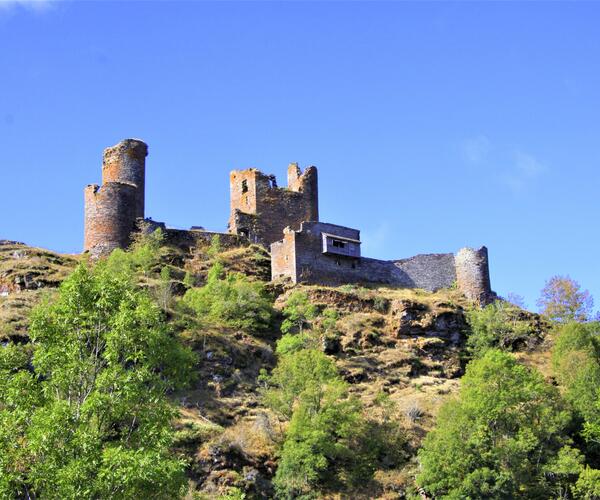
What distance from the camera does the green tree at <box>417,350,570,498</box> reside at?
4853cm

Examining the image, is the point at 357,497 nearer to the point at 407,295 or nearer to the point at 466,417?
the point at 466,417

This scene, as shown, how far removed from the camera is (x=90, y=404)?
3425 centimetres

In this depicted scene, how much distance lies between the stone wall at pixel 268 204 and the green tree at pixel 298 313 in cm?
1065

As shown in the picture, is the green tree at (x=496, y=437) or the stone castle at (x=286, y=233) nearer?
the green tree at (x=496, y=437)

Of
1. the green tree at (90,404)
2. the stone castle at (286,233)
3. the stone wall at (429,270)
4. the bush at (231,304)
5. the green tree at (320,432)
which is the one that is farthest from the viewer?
the stone wall at (429,270)

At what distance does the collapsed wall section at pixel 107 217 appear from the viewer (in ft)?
217

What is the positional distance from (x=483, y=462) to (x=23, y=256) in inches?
1161

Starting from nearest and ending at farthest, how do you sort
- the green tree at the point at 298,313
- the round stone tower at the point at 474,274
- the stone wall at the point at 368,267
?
the green tree at the point at 298,313 < the stone wall at the point at 368,267 < the round stone tower at the point at 474,274

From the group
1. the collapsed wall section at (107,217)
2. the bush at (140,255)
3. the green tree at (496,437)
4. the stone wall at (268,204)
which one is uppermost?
the stone wall at (268,204)

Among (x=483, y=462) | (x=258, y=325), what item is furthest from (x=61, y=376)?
(x=258, y=325)

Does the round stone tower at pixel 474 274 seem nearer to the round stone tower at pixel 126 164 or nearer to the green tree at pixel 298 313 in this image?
the green tree at pixel 298 313

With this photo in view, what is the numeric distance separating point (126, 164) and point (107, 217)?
18.8ft

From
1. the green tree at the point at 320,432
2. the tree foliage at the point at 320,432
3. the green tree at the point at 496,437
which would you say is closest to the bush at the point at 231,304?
the tree foliage at the point at 320,432

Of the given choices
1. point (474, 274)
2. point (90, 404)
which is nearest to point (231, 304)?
point (474, 274)
